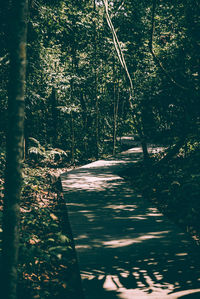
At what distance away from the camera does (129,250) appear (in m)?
4.09

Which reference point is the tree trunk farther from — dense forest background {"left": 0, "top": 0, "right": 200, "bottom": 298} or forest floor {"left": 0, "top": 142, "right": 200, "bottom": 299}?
forest floor {"left": 0, "top": 142, "right": 200, "bottom": 299}

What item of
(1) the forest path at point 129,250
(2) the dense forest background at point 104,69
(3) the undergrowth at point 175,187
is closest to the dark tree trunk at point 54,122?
(2) the dense forest background at point 104,69

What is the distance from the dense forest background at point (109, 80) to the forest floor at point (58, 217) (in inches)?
2.5

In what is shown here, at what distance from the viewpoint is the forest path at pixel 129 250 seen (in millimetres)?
3213

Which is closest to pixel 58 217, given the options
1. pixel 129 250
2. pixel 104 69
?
pixel 129 250

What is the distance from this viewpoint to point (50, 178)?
31.5 feet

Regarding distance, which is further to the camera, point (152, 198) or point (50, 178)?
point (50, 178)

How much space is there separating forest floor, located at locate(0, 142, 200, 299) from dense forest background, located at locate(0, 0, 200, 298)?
65 mm

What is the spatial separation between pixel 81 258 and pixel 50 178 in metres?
5.89

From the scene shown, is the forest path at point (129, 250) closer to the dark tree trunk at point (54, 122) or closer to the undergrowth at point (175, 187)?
the undergrowth at point (175, 187)

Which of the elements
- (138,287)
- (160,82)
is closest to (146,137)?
(160,82)

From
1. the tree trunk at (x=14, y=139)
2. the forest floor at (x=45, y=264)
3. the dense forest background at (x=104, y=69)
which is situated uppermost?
the dense forest background at (x=104, y=69)

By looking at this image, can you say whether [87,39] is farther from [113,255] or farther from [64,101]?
[113,255]

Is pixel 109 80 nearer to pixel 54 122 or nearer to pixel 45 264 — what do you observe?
pixel 54 122
